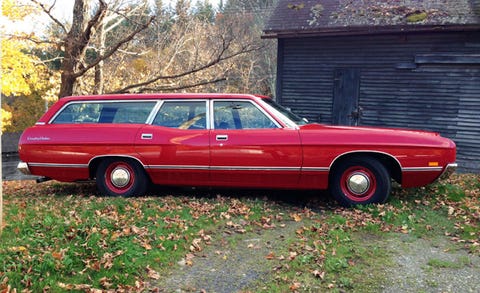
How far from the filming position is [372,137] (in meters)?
5.45

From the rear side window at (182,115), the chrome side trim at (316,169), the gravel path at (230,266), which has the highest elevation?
the rear side window at (182,115)

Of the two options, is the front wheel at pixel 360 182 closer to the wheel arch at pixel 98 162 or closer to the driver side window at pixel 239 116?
the driver side window at pixel 239 116

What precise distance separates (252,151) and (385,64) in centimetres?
700

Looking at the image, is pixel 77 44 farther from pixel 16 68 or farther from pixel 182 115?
pixel 16 68

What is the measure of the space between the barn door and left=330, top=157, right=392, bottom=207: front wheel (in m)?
6.38

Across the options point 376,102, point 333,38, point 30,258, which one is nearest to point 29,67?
point 333,38

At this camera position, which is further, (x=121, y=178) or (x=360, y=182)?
(x=121, y=178)

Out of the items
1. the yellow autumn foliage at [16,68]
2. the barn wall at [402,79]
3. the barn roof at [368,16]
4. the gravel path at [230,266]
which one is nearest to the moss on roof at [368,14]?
the barn roof at [368,16]

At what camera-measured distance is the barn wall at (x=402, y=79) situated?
34.1 feet

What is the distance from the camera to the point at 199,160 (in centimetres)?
586

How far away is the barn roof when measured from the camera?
10.1 metres

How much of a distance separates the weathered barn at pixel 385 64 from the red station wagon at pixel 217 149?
5727 millimetres

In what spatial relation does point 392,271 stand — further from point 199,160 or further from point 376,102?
point 376,102

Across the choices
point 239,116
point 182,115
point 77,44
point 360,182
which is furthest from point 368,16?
point 77,44
